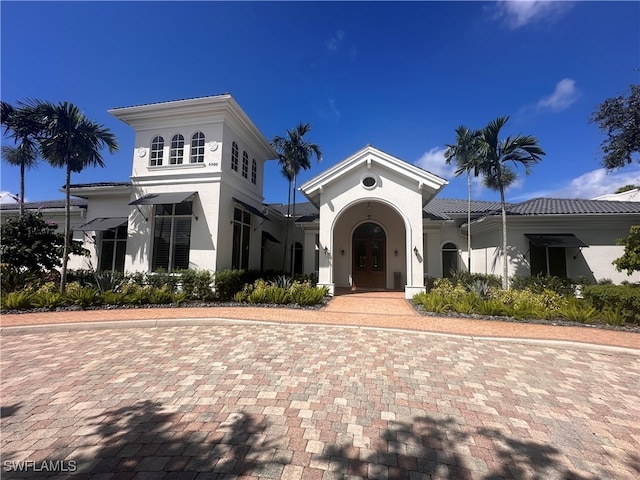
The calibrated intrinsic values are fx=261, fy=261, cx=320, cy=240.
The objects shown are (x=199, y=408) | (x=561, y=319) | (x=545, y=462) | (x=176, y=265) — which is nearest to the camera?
(x=545, y=462)

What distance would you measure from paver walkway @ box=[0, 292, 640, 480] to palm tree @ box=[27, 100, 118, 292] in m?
8.86

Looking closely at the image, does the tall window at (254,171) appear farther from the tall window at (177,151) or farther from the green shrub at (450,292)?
the green shrub at (450,292)

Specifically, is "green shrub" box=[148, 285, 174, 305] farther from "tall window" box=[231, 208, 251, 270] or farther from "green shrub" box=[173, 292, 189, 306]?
"tall window" box=[231, 208, 251, 270]

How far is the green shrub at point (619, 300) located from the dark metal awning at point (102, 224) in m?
20.3

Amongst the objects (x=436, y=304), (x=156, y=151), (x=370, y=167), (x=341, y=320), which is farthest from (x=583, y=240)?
(x=156, y=151)

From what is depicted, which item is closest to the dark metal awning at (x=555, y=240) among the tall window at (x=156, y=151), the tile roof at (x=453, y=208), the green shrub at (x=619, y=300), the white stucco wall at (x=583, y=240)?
the white stucco wall at (x=583, y=240)

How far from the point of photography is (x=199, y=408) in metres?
3.66

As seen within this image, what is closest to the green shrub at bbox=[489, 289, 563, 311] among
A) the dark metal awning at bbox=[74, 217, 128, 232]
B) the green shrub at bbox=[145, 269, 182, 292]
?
the green shrub at bbox=[145, 269, 182, 292]

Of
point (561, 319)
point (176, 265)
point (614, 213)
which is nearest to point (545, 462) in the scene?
point (561, 319)

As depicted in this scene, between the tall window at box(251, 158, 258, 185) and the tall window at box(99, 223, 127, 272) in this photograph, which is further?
the tall window at box(251, 158, 258, 185)

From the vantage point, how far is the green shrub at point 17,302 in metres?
9.26

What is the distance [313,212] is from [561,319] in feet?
53.9

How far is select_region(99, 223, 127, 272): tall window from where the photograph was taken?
13836 mm

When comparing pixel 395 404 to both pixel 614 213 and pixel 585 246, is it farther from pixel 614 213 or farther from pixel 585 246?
pixel 614 213
